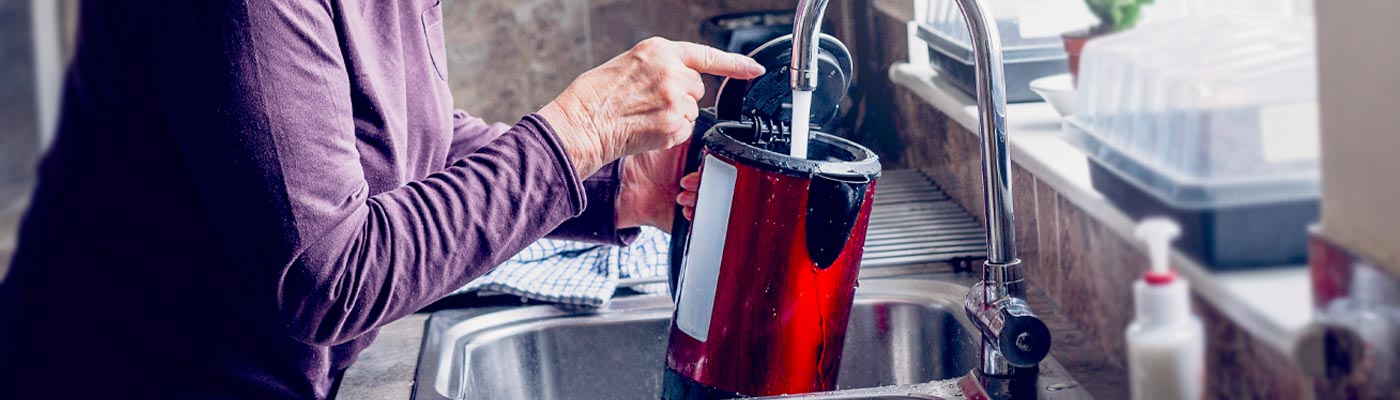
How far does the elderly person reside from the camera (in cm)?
85

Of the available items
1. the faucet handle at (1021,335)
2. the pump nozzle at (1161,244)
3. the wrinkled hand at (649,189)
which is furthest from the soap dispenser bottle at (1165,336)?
the wrinkled hand at (649,189)

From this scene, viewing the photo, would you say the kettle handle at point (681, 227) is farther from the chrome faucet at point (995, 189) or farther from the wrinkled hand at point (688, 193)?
the chrome faucet at point (995, 189)

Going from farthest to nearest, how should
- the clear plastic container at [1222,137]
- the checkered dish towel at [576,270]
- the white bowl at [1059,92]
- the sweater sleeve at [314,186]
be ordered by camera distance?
1. the checkered dish towel at [576,270]
2. the white bowl at [1059,92]
3. the sweater sleeve at [314,186]
4. the clear plastic container at [1222,137]

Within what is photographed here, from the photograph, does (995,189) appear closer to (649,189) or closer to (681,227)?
(681,227)

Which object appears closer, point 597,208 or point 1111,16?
point 1111,16

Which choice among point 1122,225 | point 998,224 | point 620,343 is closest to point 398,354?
point 620,343

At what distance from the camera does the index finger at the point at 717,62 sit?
1030mm

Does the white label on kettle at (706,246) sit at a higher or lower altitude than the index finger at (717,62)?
lower

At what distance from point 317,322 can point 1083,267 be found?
57 cm

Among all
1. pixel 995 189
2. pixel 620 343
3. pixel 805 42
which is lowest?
pixel 620 343

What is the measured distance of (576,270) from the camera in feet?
4.63

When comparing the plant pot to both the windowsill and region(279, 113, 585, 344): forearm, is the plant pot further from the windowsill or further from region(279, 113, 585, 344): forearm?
region(279, 113, 585, 344): forearm

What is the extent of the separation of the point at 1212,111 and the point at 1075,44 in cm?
29

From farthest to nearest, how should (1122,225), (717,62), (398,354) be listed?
(398,354)
(717,62)
(1122,225)
